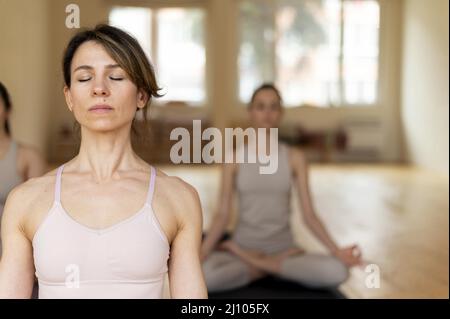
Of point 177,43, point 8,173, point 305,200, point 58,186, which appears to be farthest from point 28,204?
point 177,43

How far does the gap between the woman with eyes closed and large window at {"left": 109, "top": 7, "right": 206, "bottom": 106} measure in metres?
8.63

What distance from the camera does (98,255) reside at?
663 mm

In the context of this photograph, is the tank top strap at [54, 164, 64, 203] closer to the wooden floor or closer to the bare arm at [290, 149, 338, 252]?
the wooden floor

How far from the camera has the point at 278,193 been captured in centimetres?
249

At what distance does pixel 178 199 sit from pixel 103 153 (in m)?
0.09

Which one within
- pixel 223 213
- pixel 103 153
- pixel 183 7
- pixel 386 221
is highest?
pixel 183 7

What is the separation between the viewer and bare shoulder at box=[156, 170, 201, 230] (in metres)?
0.69

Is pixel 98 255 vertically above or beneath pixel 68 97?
beneath

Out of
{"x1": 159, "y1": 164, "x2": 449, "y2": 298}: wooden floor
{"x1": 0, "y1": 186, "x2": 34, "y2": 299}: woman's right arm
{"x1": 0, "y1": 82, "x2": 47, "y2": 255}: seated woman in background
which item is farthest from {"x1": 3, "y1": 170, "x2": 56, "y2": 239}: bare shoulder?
{"x1": 159, "y1": 164, "x2": 449, "y2": 298}: wooden floor

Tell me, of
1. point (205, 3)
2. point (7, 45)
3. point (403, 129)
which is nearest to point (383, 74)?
point (403, 129)

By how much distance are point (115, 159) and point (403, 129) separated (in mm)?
8853

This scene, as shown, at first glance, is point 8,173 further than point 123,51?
Yes

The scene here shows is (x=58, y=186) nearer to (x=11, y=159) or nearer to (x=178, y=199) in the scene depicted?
(x=178, y=199)

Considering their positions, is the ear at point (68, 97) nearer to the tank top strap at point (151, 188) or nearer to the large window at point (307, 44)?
the tank top strap at point (151, 188)
